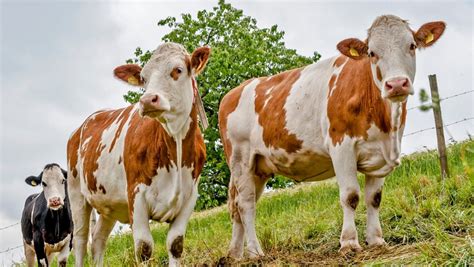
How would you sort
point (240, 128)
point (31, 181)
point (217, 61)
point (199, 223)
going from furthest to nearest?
point (217, 61), point (199, 223), point (31, 181), point (240, 128)

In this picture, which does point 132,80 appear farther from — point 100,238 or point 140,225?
point 100,238

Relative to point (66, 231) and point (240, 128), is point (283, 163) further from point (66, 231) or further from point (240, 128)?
point (66, 231)

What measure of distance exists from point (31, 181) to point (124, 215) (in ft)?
21.3

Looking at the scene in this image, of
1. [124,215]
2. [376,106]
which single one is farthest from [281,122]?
[124,215]

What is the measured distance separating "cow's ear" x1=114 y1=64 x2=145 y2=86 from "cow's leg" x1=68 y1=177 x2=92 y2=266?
7.45 feet

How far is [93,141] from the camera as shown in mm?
9109

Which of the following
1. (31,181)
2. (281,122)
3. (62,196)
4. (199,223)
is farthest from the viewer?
Answer: (199,223)

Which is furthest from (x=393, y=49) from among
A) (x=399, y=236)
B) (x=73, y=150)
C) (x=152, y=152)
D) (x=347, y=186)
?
(x=73, y=150)

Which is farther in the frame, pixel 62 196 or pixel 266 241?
pixel 62 196

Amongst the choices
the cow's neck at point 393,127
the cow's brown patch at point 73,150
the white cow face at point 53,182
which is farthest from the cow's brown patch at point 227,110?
the white cow face at point 53,182

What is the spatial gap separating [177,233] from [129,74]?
1.81 m

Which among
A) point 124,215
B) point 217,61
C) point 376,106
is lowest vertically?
point 124,215

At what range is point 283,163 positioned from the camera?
344 inches

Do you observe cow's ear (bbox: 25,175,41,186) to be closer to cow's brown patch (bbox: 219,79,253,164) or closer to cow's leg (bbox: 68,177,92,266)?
cow's leg (bbox: 68,177,92,266)
